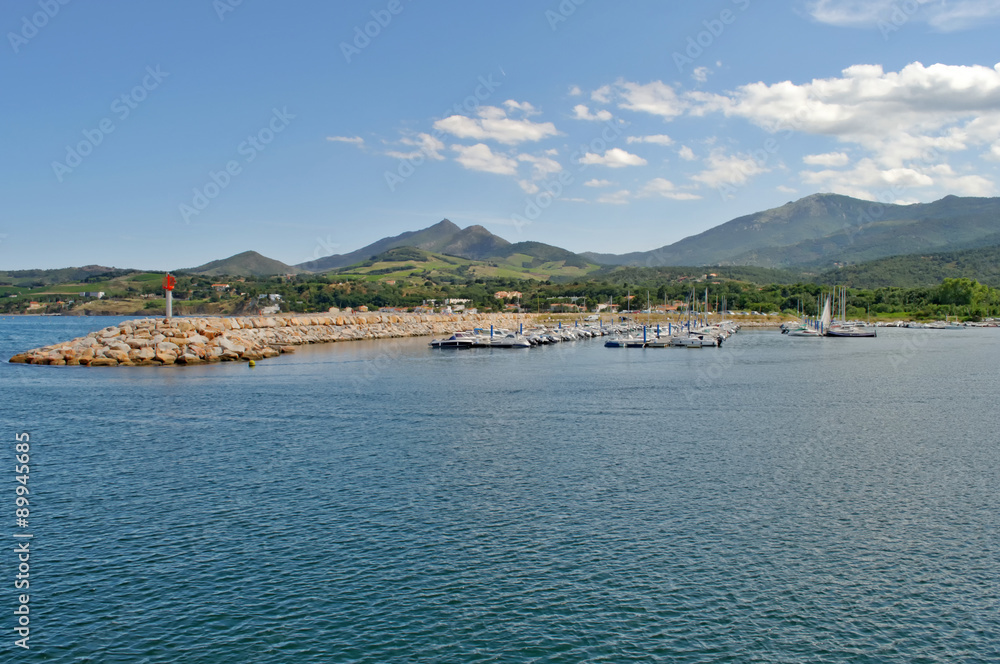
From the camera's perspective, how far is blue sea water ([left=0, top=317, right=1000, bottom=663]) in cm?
1098

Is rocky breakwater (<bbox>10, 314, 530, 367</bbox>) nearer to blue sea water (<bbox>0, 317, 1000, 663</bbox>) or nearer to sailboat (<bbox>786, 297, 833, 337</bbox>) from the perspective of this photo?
blue sea water (<bbox>0, 317, 1000, 663</bbox>)

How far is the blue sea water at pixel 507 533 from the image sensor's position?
36.0ft

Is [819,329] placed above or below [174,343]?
above

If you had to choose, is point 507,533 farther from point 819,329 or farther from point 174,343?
point 819,329

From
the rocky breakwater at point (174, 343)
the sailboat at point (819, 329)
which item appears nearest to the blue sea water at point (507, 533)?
the rocky breakwater at point (174, 343)

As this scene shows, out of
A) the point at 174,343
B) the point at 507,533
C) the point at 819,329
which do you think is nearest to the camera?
the point at 507,533

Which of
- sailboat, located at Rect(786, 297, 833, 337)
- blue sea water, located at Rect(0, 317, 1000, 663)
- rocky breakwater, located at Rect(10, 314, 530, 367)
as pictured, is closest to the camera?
blue sea water, located at Rect(0, 317, 1000, 663)

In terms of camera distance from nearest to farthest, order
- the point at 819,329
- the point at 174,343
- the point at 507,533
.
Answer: the point at 507,533, the point at 174,343, the point at 819,329

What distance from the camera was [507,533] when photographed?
1534 cm

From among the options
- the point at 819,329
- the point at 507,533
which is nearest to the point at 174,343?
the point at 507,533

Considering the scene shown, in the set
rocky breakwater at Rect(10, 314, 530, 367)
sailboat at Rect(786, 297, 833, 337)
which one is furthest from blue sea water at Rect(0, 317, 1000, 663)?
sailboat at Rect(786, 297, 833, 337)

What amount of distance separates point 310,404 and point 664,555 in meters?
23.3

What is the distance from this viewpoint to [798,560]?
45.5ft

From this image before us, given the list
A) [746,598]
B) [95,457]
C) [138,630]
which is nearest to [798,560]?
[746,598]
